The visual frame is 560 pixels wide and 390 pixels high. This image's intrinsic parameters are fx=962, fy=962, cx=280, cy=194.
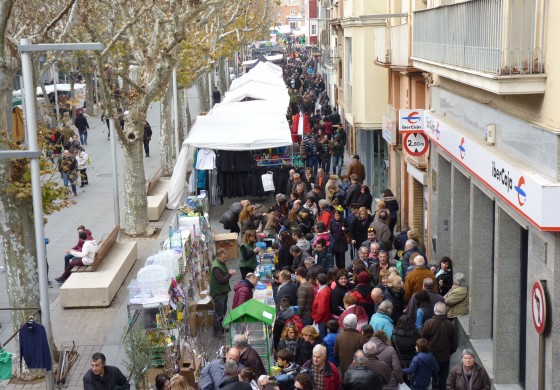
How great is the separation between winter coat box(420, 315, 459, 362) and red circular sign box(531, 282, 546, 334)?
5.33 feet

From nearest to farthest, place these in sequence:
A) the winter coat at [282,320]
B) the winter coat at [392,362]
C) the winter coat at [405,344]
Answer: the winter coat at [392,362]
the winter coat at [405,344]
the winter coat at [282,320]

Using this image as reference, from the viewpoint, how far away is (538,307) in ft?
33.6

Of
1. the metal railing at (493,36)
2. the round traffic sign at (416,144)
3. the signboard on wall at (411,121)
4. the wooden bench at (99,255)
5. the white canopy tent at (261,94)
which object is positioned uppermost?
the metal railing at (493,36)

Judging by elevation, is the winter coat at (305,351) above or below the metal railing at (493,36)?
below

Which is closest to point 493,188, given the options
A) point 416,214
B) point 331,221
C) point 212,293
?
point 212,293

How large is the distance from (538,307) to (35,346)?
20.0ft

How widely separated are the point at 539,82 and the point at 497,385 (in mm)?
4318

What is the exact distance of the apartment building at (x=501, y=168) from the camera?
32.4ft

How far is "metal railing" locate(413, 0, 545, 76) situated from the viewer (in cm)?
1009

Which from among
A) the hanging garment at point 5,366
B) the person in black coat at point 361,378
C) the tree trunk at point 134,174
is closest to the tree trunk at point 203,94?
the tree trunk at point 134,174

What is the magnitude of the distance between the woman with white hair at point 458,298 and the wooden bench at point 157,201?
40.8ft

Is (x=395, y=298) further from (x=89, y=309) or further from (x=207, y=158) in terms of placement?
(x=207, y=158)

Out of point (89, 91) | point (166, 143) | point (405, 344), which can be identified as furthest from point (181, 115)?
point (405, 344)

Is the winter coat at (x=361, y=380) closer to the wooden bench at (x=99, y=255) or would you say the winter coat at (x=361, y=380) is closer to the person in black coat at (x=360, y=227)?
the person in black coat at (x=360, y=227)
